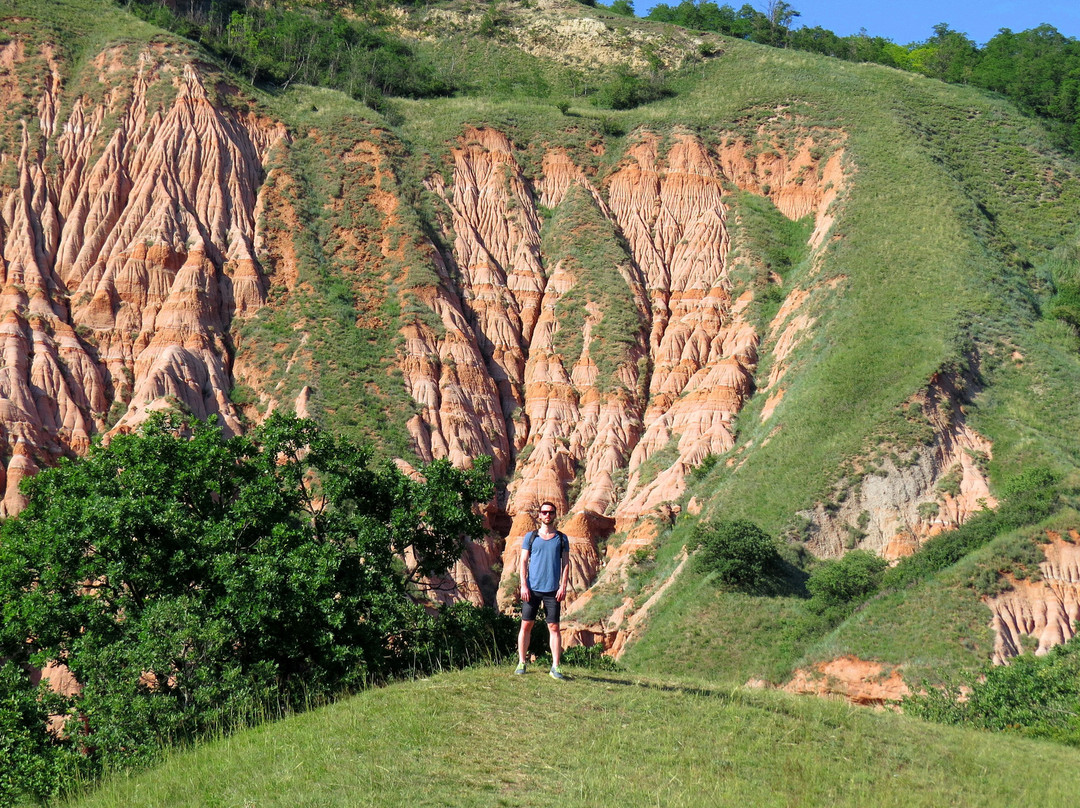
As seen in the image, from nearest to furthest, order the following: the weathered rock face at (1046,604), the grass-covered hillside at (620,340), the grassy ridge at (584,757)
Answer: the grassy ridge at (584,757), the grass-covered hillside at (620,340), the weathered rock face at (1046,604)

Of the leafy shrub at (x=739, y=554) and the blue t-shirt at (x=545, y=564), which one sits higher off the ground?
the blue t-shirt at (x=545, y=564)

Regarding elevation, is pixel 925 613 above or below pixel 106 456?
below

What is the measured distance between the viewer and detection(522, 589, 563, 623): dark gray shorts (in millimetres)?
15570

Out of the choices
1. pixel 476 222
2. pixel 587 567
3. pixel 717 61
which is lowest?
pixel 587 567

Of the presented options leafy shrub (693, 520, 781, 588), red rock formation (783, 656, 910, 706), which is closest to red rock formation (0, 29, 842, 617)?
leafy shrub (693, 520, 781, 588)

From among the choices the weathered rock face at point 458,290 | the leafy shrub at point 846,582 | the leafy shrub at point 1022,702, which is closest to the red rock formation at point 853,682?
the leafy shrub at point 1022,702

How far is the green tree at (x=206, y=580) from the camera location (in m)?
18.1

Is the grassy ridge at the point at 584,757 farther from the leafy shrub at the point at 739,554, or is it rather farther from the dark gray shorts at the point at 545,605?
the leafy shrub at the point at 739,554

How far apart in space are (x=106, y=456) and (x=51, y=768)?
9.55m

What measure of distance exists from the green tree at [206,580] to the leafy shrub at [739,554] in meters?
15.4

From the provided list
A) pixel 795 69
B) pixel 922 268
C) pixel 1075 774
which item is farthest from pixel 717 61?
pixel 1075 774

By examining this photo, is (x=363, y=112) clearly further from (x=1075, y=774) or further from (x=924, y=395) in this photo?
(x=1075, y=774)

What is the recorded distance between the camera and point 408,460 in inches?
1975

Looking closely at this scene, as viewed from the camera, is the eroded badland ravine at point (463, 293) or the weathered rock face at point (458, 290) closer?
the eroded badland ravine at point (463, 293)
